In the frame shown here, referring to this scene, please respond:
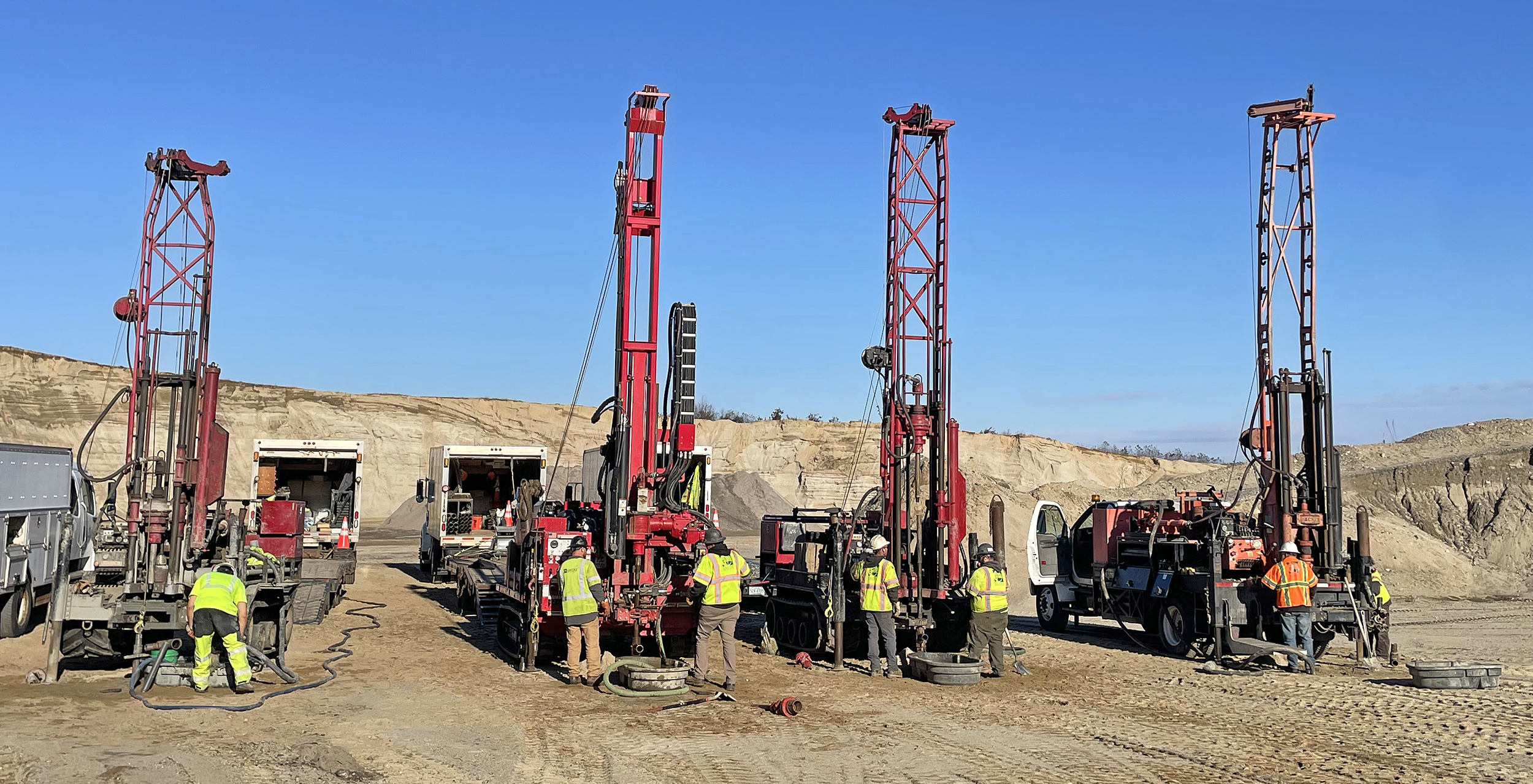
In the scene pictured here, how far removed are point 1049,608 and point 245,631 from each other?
12.8 m

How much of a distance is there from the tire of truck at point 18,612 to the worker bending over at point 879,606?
11.4 m

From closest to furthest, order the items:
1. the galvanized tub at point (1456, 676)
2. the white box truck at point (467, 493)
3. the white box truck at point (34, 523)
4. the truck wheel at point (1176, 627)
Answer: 1. the galvanized tub at point (1456, 676)
2. the truck wheel at point (1176, 627)
3. the white box truck at point (34, 523)
4. the white box truck at point (467, 493)

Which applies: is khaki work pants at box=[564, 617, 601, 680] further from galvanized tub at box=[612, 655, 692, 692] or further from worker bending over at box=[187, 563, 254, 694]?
worker bending over at box=[187, 563, 254, 694]

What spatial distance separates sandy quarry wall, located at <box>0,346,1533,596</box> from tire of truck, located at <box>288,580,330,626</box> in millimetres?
13165

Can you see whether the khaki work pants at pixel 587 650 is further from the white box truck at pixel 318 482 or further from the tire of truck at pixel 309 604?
the white box truck at pixel 318 482

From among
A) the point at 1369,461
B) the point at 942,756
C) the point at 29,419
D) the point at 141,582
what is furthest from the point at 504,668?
the point at 29,419

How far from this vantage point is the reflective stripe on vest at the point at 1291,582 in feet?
49.3

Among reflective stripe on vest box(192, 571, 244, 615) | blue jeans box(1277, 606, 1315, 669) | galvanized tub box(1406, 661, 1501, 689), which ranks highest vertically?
reflective stripe on vest box(192, 571, 244, 615)

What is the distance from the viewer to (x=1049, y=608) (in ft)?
66.2

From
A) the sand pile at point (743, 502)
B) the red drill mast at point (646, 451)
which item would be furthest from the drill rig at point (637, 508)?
the sand pile at point (743, 502)

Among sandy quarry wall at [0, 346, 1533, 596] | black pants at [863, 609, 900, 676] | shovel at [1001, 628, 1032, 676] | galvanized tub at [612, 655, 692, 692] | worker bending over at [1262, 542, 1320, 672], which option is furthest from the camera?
sandy quarry wall at [0, 346, 1533, 596]

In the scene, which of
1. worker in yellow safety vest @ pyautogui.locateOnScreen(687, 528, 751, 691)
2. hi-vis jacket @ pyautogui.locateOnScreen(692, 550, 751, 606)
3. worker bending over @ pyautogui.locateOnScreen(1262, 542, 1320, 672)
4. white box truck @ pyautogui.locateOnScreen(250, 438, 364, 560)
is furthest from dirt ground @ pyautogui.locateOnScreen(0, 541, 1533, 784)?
white box truck @ pyautogui.locateOnScreen(250, 438, 364, 560)

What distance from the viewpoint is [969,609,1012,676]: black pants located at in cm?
1395

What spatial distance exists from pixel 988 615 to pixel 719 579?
331 centimetres
